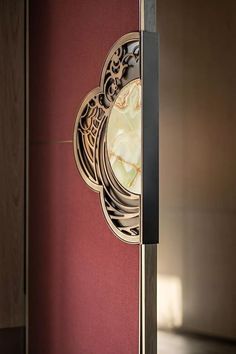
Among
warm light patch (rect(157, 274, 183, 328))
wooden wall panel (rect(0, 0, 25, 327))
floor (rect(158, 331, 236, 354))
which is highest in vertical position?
wooden wall panel (rect(0, 0, 25, 327))

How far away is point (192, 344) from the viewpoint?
325 centimetres

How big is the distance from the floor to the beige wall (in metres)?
0.19

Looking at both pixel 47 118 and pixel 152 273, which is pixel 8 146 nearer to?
pixel 47 118

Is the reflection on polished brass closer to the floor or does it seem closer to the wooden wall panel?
the floor

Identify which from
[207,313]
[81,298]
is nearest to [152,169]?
[207,313]

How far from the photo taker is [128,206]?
135 inches

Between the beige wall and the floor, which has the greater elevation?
the beige wall

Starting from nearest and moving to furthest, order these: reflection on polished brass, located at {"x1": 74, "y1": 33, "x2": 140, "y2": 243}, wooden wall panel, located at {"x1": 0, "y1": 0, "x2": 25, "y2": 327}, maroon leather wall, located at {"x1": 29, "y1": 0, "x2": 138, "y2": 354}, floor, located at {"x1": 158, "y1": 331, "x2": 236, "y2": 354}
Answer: floor, located at {"x1": 158, "y1": 331, "x2": 236, "y2": 354}, reflection on polished brass, located at {"x1": 74, "y1": 33, "x2": 140, "y2": 243}, maroon leather wall, located at {"x1": 29, "y1": 0, "x2": 138, "y2": 354}, wooden wall panel, located at {"x1": 0, "y1": 0, "x2": 25, "y2": 327}

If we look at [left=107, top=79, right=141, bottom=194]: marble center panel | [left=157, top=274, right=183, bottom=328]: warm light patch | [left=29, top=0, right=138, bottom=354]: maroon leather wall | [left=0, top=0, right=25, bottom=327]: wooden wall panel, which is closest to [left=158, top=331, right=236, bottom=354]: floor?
[left=157, top=274, right=183, bottom=328]: warm light patch

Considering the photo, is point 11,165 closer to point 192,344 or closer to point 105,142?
point 105,142

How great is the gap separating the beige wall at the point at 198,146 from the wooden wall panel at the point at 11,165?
1383 millimetres

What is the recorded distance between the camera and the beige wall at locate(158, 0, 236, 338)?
3.29m

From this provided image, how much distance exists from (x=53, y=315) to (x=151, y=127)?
1.45 m

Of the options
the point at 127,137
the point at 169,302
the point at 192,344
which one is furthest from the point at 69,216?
the point at 192,344
